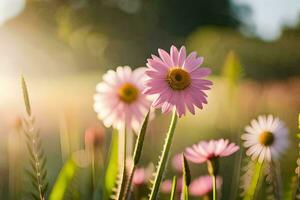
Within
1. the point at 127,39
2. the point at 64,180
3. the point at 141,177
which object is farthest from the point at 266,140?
the point at 127,39

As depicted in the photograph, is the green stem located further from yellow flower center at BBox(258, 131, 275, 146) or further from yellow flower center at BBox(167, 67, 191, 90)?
yellow flower center at BBox(258, 131, 275, 146)

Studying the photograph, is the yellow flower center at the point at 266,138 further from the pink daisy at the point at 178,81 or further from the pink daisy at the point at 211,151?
the pink daisy at the point at 178,81

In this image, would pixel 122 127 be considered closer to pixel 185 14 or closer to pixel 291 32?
pixel 291 32

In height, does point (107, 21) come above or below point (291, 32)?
above

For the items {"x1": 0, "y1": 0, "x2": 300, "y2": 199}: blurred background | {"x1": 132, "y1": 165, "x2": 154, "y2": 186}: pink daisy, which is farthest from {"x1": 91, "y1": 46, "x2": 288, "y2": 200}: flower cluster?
{"x1": 0, "y1": 0, "x2": 300, "y2": 199}: blurred background

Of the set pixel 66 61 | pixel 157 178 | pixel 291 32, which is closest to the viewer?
pixel 157 178

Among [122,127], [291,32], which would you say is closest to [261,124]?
[122,127]

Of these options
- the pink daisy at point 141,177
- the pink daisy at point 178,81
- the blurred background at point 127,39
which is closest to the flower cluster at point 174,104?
the pink daisy at point 178,81
